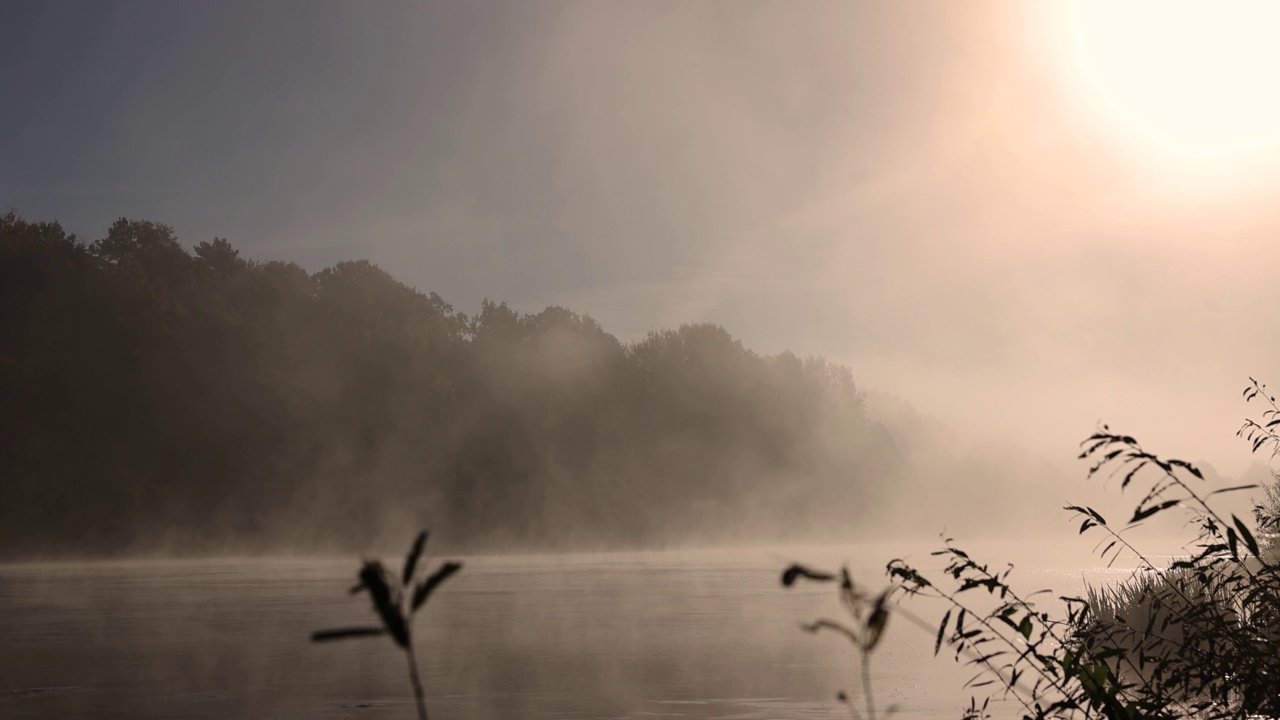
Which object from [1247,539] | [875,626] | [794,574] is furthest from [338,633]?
[1247,539]

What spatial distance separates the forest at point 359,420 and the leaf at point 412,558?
72.9 metres

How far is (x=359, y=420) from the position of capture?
93.0 metres

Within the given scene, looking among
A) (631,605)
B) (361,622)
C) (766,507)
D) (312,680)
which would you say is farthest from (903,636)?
(766,507)

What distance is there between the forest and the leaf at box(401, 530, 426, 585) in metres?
72.9

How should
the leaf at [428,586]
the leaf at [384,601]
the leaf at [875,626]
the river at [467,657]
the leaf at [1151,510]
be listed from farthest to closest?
the river at [467,657]
the leaf at [1151,510]
the leaf at [875,626]
the leaf at [428,586]
the leaf at [384,601]

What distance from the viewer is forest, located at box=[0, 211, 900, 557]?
7425cm

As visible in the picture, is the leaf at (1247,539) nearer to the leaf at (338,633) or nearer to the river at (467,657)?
the leaf at (338,633)

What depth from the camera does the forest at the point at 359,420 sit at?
244 feet

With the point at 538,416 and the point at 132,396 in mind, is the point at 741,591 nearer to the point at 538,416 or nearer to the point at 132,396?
the point at 132,396

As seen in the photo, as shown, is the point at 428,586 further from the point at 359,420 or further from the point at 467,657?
the point at 359,420

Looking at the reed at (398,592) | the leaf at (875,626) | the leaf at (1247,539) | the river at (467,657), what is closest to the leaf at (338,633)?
the reed at (398,592)

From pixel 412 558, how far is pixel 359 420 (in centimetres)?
9323

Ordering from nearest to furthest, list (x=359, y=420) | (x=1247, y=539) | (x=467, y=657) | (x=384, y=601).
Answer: (x=384, y=601) → (x=1247, y=539) → (x=467, y=657) → (x=359, y=420)

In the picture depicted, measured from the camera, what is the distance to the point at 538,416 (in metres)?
107
